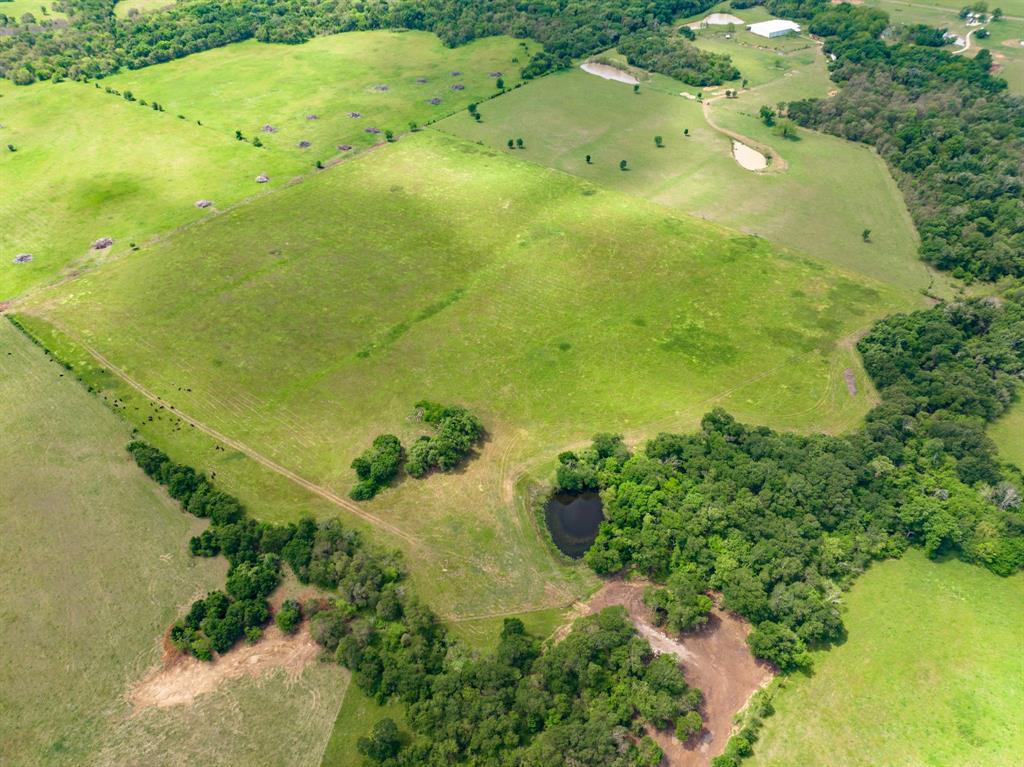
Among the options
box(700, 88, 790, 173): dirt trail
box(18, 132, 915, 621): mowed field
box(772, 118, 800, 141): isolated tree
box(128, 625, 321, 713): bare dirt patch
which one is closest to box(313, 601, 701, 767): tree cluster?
box(128, 625, 321, 713): bare dirt patch

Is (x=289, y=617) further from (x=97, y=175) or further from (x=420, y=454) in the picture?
(x=97, y=175)

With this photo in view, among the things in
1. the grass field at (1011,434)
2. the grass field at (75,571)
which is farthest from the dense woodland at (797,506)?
the grass field at (75,571)

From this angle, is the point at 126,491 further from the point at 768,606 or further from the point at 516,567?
the point at 768,606

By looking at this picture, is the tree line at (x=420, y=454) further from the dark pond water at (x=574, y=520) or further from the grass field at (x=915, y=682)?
the grass field at (x=915, y=682)

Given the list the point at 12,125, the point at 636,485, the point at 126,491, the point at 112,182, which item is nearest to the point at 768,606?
the point at 636,485

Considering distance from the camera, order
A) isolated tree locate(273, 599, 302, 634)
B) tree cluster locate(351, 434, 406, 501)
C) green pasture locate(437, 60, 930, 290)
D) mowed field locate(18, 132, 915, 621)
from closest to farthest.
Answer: isolated tree locate(273, 599, 302, 634) → tree cluster locate(351, 434, 406, 501) → mowed field locate(18, 132, 915, 621) → green pasture locate(437, 60, 930, 290)

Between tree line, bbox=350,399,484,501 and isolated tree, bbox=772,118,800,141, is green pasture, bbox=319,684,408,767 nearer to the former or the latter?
tree line, bbox=350,399,484,501
